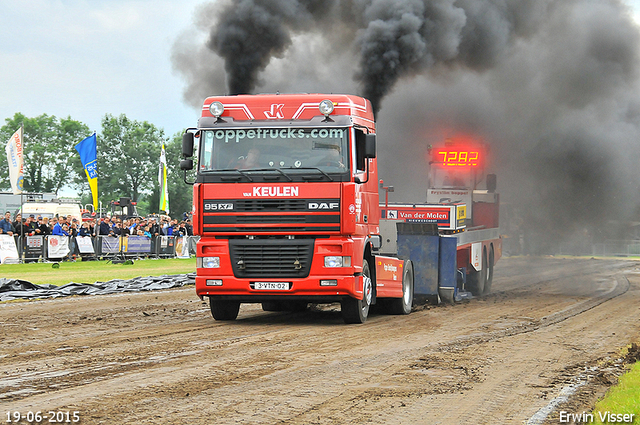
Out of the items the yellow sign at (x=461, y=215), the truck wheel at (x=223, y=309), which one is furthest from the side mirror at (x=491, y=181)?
the truck wheel at (x=223, y=309)

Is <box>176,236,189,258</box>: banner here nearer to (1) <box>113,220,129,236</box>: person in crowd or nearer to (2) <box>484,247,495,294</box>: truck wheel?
(1) <box>113,220,129,236</box>: person in crowd

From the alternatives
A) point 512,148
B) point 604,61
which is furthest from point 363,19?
point 604,61

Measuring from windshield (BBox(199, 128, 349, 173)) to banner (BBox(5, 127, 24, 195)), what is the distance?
1498cm

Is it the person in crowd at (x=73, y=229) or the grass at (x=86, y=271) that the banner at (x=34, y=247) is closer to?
the grass at (x=86, y=271)

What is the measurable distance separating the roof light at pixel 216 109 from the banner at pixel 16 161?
1480cm

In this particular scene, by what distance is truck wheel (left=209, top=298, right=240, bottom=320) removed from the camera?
12.3m

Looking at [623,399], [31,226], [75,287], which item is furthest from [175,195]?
[623,399]

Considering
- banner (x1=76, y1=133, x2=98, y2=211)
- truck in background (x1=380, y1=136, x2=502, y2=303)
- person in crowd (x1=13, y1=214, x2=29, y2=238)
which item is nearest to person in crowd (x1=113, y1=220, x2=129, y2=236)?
banner (x1=76, y1=133, x2=98, y2=211)

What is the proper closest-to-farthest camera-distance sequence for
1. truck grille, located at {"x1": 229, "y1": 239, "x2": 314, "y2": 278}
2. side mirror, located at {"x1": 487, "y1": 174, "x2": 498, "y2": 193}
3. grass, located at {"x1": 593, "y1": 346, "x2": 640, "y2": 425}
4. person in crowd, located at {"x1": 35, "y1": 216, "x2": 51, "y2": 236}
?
grass, located at {"x1": 593, "y1": 346, "x2": 640, "y2": 425} < truck grille, located at {"x1": 229, "y1": 239, "x2": 314, "y2": 278} < side mirror, located at {"x1": 487, "y1": 174, "x2": 498, "y2": 193} < person in crowd, located at {"x1": 35, "y1": 216, "x2": 51, "y2": 236}

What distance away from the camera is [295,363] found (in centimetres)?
801

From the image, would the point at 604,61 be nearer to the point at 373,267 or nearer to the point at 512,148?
the point at 512,148

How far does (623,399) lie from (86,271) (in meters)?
18.9

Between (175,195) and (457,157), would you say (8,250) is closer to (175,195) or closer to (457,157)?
(457,157)

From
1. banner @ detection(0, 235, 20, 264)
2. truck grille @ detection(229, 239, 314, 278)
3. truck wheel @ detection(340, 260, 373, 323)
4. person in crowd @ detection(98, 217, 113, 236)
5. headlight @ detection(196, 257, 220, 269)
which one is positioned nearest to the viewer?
truck grille @ detection(229, 239, 314, 278)
